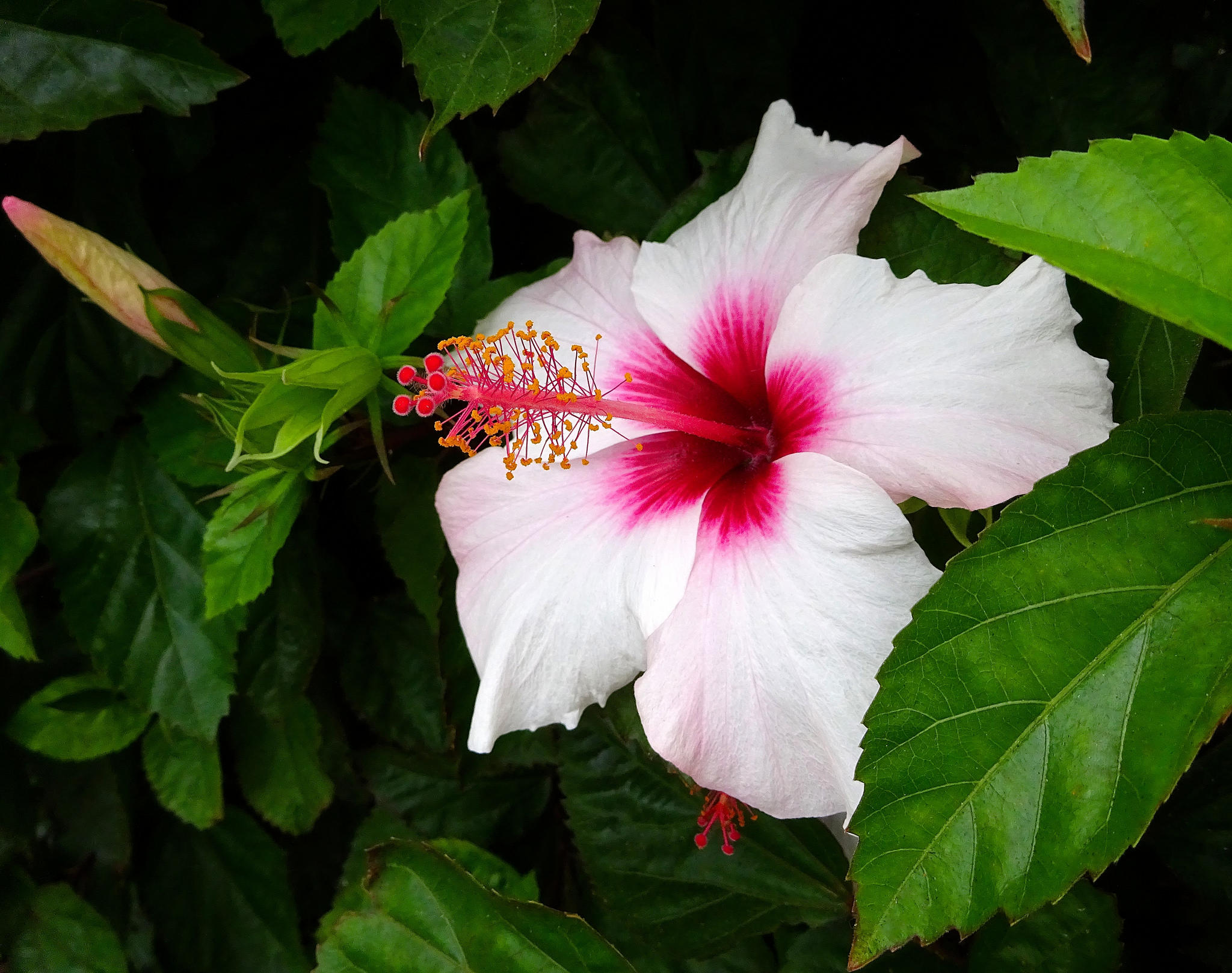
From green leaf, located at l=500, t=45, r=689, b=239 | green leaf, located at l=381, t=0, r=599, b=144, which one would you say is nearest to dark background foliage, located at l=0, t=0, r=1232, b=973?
green leaf, located at l=500, t=45, r=689, b=239

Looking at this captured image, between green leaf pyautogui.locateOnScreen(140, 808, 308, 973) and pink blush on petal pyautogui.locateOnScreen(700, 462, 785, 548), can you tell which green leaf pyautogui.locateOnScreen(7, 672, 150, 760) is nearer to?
green leaf pyautogui.locateOnScreen(140, 808, 308, 973)

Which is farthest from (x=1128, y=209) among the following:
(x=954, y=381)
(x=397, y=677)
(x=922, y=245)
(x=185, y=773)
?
(x=185, y=773)

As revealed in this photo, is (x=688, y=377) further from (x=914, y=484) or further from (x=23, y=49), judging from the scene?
(x=23, y=49)

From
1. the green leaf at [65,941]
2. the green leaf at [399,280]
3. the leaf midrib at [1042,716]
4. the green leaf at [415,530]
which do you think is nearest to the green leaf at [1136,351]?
the leaf midrib at [1042,716]

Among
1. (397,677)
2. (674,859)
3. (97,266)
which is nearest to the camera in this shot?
(97,266)

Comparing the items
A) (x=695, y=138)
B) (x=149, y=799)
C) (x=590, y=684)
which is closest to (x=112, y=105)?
(x=695, y=138)

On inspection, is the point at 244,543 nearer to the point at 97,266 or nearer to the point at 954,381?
the point at 97,266
